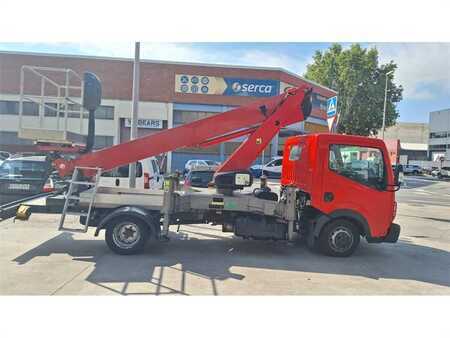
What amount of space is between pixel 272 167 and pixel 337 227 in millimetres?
17678

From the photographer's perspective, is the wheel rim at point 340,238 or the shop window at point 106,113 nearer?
the wheel rim at point 340,238

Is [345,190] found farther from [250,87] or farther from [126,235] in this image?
[250,87]

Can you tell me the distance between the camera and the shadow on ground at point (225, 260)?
517cm

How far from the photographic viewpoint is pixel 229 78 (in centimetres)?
2880

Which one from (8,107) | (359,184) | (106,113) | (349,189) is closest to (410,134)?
(106,113)

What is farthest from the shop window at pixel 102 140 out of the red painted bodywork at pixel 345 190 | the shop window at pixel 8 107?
the red painted bodywork at pixel 345 190

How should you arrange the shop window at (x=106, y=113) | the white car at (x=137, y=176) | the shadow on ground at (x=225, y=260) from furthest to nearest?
1. the shop window at (x=106, y=113)
2. the white car at (x=137, y=176)
3. the shadow on ground at (x=225, y=260)

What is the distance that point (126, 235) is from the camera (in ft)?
19.9

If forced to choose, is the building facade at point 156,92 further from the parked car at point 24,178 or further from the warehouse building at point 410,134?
the warehouse building at point 410,134

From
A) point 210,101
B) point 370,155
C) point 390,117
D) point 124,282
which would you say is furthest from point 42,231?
point 390,117

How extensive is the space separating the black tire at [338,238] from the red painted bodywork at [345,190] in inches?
11.1

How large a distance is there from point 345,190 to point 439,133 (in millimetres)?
68601

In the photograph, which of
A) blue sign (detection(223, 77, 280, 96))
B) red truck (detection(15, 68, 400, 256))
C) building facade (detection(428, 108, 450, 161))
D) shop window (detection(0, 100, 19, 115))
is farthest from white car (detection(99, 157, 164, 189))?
building facade (detection(428, 108, 450, 161))

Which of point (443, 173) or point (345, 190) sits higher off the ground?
point (443, 173)
